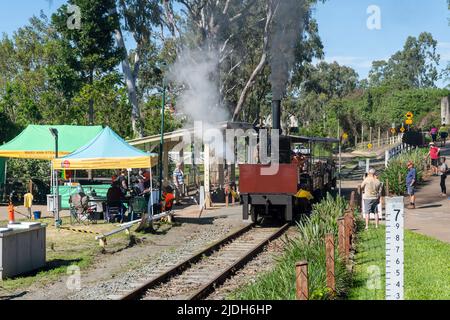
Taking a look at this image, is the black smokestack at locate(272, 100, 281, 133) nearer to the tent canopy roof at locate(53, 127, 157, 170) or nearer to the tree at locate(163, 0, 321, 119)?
the tent canopy roof at locate(53, 127, 157, 170)

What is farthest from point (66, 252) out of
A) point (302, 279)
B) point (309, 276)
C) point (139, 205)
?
point (302, 279)

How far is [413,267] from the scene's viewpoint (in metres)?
11.2

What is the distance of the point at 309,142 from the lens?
2161 centimetres

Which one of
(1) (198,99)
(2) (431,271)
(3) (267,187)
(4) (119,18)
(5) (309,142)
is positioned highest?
(4) (119,18)

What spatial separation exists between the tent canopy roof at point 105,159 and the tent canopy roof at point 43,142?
17.6 ft

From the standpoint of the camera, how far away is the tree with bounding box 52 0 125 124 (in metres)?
32.0

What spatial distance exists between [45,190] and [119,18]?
12.2m

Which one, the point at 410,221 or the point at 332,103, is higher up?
the point at 332,103

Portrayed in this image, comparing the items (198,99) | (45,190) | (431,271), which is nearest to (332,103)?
Answer: (198,99)

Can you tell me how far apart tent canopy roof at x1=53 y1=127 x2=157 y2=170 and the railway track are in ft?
11.4

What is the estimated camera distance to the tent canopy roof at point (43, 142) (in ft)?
77.2

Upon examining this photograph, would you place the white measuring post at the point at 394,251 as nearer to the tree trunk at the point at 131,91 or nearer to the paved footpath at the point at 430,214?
the paved footpath at the point at 430,214
